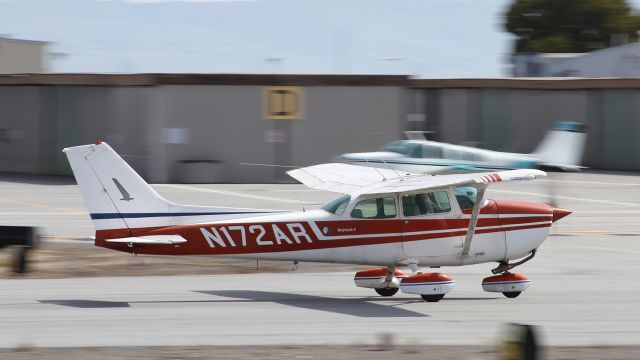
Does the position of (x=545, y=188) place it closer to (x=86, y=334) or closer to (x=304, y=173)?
(x=304, y=173)

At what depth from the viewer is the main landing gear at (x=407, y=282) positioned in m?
15.6

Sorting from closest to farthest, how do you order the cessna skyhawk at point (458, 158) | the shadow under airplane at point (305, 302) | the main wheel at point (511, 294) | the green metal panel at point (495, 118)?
the shadow under airplane at point (305, 302), the main wheel at point (511, 294), the cessna skyhawk at point (458, 158), the green metal panel at point (495, 118)

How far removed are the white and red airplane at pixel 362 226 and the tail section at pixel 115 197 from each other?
1cm

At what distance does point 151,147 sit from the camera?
38.8m

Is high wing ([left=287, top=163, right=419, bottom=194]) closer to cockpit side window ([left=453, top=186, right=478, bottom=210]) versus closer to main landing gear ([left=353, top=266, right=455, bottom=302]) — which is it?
cockpit side window ([left=453, top=186, right=478, bottom=210])

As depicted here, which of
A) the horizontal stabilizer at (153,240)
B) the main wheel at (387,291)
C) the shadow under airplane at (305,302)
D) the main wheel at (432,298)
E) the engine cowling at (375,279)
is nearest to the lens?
the horizontal stabilizer at (153,240)

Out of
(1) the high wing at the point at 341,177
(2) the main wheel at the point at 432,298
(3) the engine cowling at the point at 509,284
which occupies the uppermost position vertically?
(1) the high wing at the point at 341,177

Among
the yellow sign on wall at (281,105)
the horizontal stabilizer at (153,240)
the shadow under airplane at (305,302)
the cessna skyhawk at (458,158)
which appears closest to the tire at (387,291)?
the shadow under airplane at (305,302)

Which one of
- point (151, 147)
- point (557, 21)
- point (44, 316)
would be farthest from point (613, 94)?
point (557, 21)

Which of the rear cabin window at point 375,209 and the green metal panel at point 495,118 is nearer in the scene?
the rear cabin window at point 375,209

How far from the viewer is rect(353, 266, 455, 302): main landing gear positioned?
15.6m

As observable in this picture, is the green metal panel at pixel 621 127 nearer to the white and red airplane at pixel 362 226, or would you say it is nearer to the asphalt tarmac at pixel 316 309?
the asphalt tarmac at pixel 316 309

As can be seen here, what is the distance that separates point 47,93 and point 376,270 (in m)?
26.9

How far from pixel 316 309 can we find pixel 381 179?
3141mm
